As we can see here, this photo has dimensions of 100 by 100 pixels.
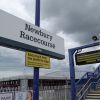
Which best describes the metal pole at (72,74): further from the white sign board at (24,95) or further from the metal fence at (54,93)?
the white sign board at (24,95)

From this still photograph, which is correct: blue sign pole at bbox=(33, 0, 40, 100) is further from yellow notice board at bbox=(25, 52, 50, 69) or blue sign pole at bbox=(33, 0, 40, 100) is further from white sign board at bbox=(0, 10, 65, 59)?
white sign board at bbox=(0, 10, 65, 59)

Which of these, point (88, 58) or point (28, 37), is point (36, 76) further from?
point (88, 58)

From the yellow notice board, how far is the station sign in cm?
432

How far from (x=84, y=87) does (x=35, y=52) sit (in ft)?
22.6

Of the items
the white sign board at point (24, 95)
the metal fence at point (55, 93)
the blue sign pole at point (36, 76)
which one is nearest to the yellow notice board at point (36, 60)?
the blue sign pole at point (36, 76)

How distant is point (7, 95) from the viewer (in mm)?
15109

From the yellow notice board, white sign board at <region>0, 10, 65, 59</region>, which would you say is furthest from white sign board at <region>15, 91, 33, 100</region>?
the yellow notice board

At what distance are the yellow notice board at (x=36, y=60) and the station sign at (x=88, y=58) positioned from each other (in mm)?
4322

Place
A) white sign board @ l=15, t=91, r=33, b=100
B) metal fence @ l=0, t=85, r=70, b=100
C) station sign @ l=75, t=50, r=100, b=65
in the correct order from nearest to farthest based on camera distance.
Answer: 1. white sign board @ l=15, t=91, r=33, b=100
2. station sign @ l=75, t=50, r=100, b=65
3. metal fence @ l=0, t=85, r=70, b=100

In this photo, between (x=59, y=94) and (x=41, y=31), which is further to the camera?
(x=59, y=94)

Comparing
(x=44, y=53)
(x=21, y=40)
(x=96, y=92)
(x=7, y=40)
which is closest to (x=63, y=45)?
(x=44, y=53)

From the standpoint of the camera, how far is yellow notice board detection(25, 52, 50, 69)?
11.0 m

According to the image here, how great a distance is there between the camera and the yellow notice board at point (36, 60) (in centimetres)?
1101

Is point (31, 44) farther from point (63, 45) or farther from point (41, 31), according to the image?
point (63, 45)
